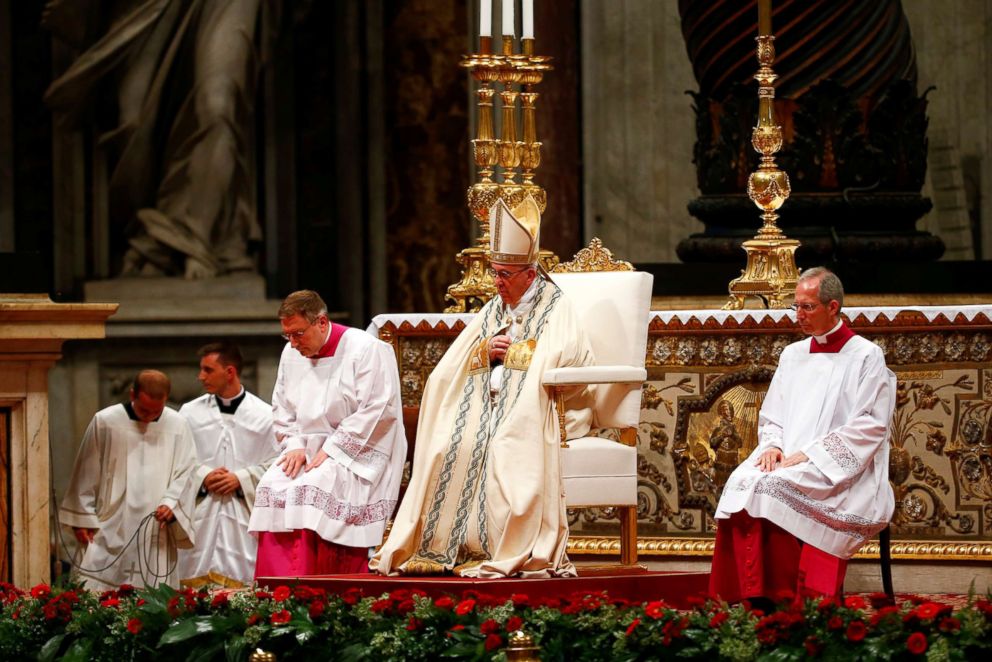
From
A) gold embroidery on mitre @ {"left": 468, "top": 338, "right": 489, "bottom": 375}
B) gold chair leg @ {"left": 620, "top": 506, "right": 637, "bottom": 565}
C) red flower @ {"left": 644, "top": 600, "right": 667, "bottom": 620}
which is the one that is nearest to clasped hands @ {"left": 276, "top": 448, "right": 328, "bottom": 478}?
gold embroidery on mitre @ {"left": 468, "top": 338, "right": 489, "bottom": 375}

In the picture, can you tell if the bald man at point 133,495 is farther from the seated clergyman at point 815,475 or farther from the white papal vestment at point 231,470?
the seated clergyman at point 815,475

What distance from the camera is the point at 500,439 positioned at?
7.71 m

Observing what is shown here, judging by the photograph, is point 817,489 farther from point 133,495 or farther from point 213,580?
point 133,495

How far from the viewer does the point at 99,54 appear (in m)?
11.9

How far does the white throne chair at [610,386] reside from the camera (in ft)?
25.6

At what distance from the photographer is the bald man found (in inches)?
380

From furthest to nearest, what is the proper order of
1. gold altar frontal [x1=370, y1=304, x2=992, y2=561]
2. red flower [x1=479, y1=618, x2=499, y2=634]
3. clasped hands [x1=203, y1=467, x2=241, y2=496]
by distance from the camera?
clasped hands [x1=203, y1=467, x2=241, y2=496] < gold altar frontal [x1=370, y1=304, x2=992, y2=561] < red flower [x1=479, y1=618, x2=499, y2=634]

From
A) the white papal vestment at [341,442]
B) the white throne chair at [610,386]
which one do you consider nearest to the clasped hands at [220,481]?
the white papal vestment at [341,442]

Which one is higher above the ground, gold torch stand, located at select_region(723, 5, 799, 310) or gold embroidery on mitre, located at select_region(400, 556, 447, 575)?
gold torch stand, located at select_region(723, 5, 799, 310)

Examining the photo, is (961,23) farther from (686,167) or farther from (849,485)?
(849,485)

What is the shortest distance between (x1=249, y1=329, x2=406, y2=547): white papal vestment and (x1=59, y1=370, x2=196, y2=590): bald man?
3.89ft

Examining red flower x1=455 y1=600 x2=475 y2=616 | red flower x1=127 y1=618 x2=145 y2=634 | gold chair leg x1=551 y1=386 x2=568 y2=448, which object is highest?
gold chair leg x1=551 y1=386 x2=568 y2=448

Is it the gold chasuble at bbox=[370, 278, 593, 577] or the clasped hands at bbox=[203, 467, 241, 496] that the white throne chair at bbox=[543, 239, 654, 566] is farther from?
the clasped hands at bbox=[203, 467, 241, 496]

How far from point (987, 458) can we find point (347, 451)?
2.39 metres
